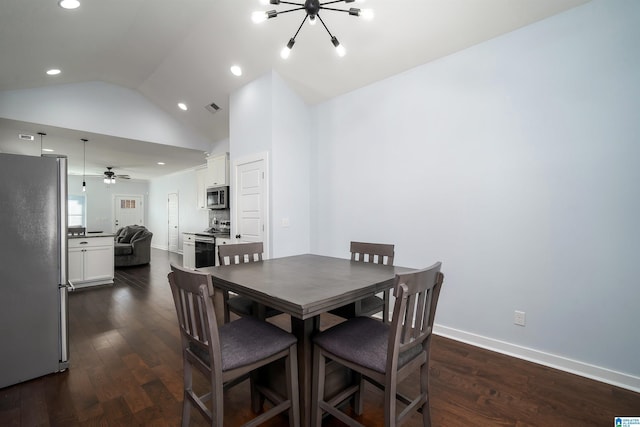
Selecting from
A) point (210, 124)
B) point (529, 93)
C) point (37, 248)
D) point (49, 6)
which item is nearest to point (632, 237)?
point (529, 93)

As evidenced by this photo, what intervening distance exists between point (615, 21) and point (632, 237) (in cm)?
160

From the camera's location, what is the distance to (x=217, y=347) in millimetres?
1276

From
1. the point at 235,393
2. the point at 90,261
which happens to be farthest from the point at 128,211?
the point at 235,393

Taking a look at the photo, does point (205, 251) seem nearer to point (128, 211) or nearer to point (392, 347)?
point (392, 347)

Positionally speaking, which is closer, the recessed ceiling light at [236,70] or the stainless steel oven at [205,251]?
the recessed ceiling light at [236,70]

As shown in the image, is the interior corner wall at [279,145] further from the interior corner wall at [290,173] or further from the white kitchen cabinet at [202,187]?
the white kitchen cabinet at [202,187]

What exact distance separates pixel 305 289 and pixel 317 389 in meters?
0.53

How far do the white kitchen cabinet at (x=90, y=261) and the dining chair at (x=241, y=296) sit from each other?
3.86m

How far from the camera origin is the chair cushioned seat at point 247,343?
1.36m

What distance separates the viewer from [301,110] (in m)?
4.06

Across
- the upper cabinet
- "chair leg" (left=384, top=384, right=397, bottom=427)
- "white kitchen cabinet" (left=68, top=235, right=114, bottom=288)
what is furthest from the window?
"chair leg" (left=384, top=384, right=397, bottom=427)

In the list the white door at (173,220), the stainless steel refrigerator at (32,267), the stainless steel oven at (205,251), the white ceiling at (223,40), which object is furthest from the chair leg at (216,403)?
the white door at (173,220)

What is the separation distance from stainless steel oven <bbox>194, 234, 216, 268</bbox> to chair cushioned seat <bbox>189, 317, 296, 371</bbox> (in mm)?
3606

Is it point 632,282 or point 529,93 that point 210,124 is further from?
point 632,282
